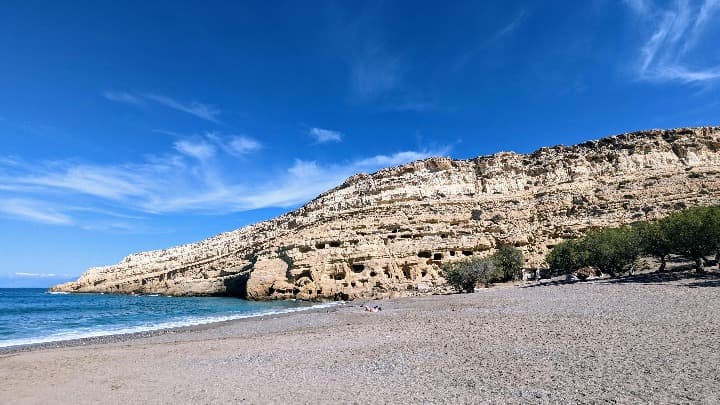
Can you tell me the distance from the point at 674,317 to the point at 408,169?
198 ft

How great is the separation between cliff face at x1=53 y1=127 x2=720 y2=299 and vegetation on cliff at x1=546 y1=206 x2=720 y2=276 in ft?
28.2

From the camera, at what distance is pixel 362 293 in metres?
40.8

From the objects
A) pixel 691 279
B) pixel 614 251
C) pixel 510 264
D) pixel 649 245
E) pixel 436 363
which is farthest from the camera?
pixel 510 264

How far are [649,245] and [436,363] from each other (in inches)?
1006

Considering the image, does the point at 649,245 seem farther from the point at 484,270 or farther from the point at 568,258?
the point at 484,270

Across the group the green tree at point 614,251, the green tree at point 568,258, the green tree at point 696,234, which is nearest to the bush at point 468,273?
the green tree at point 568,258

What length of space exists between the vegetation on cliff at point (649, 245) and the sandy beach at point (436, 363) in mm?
8557

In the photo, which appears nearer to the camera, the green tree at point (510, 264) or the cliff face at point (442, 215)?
the green tree at point (510, 264)

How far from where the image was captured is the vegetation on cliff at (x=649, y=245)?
23688 millimetres

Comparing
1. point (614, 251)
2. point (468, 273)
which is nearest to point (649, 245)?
point (614, 251)

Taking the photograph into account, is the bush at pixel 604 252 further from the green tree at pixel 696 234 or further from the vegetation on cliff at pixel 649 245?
the green tree at pixel 696 234

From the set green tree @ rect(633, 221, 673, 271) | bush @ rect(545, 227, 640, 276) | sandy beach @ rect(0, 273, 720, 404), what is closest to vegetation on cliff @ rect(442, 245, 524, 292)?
bush @ rect(545, 227, 640, 276)

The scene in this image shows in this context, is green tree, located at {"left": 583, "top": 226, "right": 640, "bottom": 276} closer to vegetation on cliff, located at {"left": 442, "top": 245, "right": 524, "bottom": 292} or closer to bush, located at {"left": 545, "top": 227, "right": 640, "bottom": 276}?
bush, located at {"left": 545, "top": 227, "right": 640, "bottom": 276}

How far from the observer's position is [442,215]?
53500 mm
